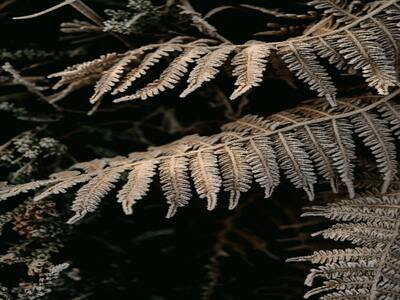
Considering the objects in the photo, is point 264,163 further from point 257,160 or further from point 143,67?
point 143,67

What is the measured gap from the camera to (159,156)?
2.97 ft

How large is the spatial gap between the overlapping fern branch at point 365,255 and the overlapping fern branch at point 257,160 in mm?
36

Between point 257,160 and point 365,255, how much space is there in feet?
0.59

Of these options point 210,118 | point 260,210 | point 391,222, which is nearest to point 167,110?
point 210,118

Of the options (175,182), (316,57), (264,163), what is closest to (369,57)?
(316,57)

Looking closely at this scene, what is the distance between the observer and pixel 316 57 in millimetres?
833

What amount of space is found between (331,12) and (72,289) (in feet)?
1.91

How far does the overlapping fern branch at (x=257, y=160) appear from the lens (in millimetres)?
810

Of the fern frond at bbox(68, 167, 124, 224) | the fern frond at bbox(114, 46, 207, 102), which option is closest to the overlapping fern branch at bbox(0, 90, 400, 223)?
the fern frond at bbox(68, 167, 124, 224)

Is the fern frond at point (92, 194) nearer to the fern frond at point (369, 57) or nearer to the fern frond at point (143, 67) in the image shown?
the fern frond at point (143, 67)

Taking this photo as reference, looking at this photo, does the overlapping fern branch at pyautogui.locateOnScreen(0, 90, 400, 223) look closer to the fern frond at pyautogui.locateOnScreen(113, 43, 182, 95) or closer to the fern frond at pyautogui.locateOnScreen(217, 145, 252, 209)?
the fern frond at pyautogui.locateOnScreen(217, 145, 252, 209)

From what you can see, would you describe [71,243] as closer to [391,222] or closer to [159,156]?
[159,156]

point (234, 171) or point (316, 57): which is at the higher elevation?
point (316, 57)

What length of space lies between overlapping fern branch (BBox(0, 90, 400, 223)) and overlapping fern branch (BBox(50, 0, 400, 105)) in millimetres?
70
